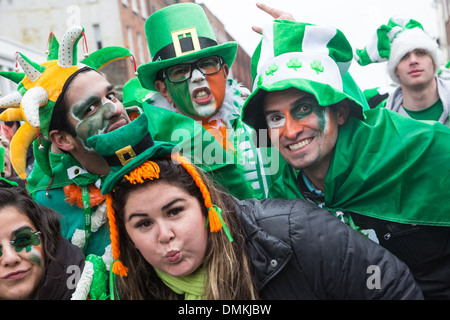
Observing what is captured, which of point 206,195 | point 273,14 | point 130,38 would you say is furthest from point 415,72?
point 130,38

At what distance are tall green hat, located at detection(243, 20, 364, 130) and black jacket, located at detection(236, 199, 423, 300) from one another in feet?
2.01

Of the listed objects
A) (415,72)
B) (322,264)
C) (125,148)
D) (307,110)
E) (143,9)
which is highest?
(143,9)

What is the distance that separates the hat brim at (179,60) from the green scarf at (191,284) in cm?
143

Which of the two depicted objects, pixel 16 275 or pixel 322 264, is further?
pixel 16 275

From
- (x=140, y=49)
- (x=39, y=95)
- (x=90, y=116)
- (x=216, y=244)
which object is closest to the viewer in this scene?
(x=216, y=244)

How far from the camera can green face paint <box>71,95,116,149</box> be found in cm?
266

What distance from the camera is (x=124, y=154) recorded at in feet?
6.40

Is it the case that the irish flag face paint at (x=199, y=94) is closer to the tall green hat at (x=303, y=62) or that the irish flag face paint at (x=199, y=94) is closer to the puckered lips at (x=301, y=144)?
the tall green hat at (x=303, y=62)

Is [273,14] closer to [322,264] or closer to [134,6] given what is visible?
[322,264]

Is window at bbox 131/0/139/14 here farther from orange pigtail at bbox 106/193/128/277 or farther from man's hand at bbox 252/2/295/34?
orange pigtail at bbox 106/193/128/277

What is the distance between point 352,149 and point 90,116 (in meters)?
1.50

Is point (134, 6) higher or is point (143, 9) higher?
point (143, 9)

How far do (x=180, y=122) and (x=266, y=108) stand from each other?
2.17 ft

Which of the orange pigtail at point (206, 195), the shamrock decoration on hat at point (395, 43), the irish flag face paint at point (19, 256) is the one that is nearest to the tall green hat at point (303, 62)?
the orange pigtail at point (206, 195)
